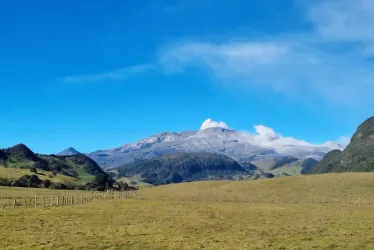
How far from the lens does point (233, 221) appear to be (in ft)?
173

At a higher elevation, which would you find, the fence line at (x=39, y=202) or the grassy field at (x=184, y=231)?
the fence line at (x=39, y=202)

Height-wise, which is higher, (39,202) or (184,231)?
(39,202)

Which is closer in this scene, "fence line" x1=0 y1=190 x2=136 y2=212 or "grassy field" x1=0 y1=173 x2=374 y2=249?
"grassy field" x1=0 y1=173 x2=374 y2=249

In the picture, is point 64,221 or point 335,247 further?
point 64,221

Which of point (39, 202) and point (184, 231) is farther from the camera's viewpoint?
point (39, 202)

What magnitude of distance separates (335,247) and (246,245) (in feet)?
22.9

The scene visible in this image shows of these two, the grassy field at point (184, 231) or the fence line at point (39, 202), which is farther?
the fence line at point (39, 202)

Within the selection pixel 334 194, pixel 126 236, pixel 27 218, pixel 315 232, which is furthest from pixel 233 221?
pixel 334 194

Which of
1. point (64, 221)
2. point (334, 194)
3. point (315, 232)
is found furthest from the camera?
point (334, 194)

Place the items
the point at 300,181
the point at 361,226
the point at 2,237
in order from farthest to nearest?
1. the point at 300,181
2. the point at 361,226
3. the point at 2,237

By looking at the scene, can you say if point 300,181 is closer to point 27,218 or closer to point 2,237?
point 27,218

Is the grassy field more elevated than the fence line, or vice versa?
the fence line

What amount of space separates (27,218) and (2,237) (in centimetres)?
1531

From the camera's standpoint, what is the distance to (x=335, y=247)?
3288 cm
